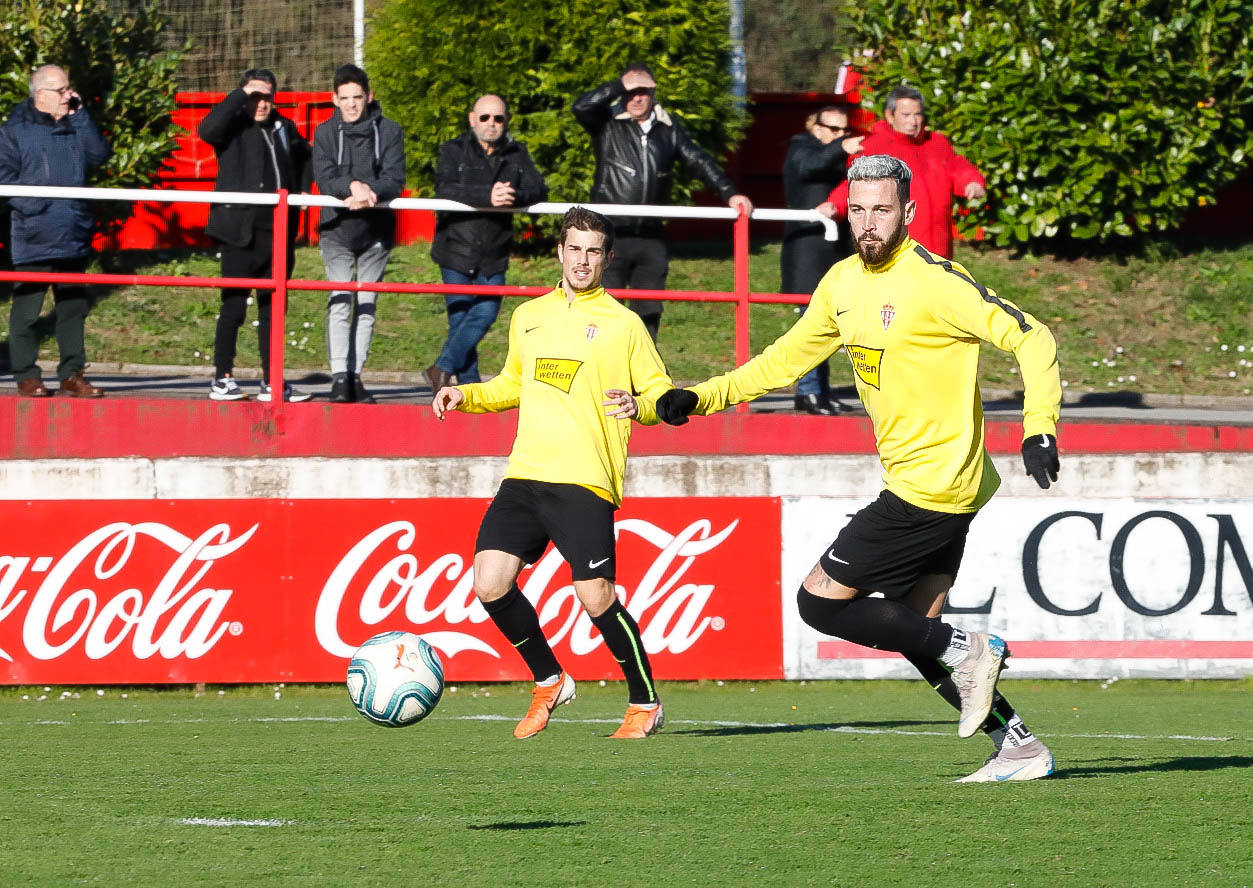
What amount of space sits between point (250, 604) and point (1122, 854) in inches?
251

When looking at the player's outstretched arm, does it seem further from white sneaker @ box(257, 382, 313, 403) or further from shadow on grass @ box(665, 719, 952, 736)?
white sneaker @ box(257, 382, 313, 403)

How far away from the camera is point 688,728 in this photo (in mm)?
7977

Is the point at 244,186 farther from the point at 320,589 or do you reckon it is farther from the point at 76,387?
the point at 320,589

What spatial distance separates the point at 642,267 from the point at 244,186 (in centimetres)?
251

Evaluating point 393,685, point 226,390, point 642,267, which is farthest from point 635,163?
point 393,685

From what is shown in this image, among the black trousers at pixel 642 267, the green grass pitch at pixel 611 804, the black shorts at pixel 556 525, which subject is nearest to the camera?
the green grass pitch at pixel 611 804

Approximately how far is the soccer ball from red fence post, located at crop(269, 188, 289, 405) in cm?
414

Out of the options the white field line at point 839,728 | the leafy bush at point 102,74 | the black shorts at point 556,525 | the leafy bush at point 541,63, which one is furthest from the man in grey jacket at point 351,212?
the leafy bush at point 102,74

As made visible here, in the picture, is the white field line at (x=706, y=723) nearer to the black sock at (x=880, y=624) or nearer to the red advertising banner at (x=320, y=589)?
the red advertising banner at (x=320, y=589)

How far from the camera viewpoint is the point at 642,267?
1102 cm

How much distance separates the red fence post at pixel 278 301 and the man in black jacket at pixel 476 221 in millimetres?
923

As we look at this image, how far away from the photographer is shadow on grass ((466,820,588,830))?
16.3ft

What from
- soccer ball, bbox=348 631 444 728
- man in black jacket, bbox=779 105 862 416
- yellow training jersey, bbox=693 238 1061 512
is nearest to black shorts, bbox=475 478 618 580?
soccer ball, bbox=348 631 444 728

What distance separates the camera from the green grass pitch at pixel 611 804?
14.6ft
